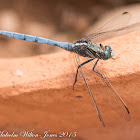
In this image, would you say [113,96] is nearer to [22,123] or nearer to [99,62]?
[99,62]

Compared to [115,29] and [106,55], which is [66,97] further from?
[115,29]

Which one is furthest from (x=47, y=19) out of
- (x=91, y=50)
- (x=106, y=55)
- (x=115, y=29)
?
(x=106, y=55)

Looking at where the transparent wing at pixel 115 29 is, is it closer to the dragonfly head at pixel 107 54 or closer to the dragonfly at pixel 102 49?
the dragonfly at pixel 102 49

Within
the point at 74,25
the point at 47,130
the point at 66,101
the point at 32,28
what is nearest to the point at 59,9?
the point at 74,25

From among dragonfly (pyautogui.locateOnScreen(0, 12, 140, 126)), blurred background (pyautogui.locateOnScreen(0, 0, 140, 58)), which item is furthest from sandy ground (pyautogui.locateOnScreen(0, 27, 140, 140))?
blurred background (pyautogui.locateOnScreen(0, 0, 140, 58))

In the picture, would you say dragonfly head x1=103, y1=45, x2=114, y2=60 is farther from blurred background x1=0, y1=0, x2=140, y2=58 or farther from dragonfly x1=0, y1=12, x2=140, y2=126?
blurred background x1=0, y1=0, x2=140, y2=58
